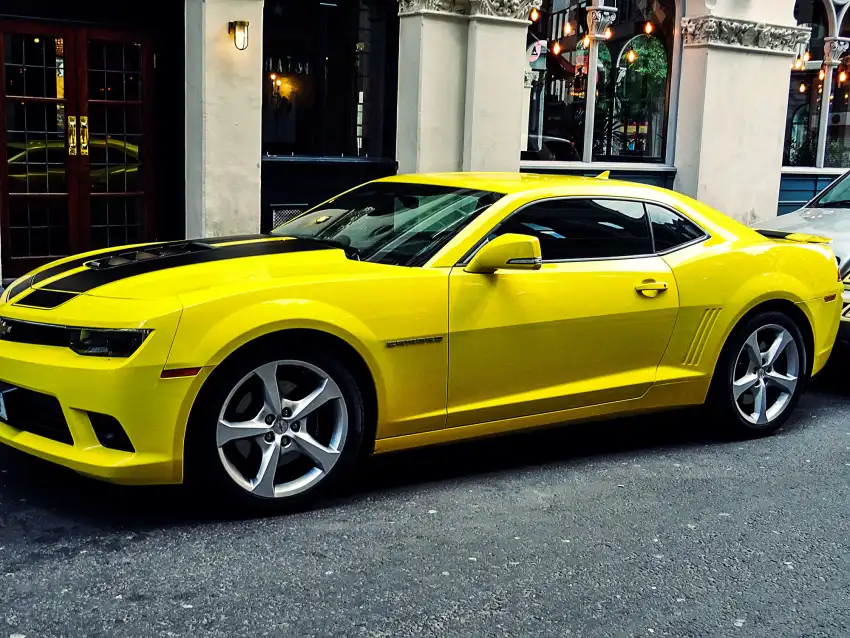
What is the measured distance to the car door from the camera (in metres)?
5.27

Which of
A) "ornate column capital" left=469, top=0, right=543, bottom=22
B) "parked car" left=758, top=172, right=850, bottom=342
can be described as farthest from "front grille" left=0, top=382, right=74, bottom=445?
"ornate column capital" left=469, top=0, right=543, bottom=22

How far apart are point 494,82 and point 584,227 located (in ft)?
22.8

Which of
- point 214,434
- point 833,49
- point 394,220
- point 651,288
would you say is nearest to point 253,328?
point 214,434

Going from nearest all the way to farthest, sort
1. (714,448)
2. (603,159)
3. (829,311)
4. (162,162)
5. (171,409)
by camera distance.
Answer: (171,409), (714,448), (829,311), (162,162), (603,159)

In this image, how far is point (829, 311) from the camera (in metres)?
6.74

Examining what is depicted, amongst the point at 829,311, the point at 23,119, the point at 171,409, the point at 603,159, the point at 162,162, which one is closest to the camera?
the point at 171,409

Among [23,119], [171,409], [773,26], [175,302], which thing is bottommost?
[171,409]

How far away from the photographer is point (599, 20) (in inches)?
560

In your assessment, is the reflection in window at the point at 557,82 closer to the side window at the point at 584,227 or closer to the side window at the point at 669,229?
the side window at the point at 669,229

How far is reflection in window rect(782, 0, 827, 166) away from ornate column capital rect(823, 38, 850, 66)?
Result: 8 cm

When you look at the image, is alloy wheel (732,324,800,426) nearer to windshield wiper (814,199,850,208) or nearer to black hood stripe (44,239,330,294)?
black hood stripe (44,239,330,294)

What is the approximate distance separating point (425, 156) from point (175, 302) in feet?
26.3

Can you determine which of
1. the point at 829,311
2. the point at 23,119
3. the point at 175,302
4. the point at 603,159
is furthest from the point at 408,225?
the point at 603,159

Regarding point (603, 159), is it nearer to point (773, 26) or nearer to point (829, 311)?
point (773, 26)
